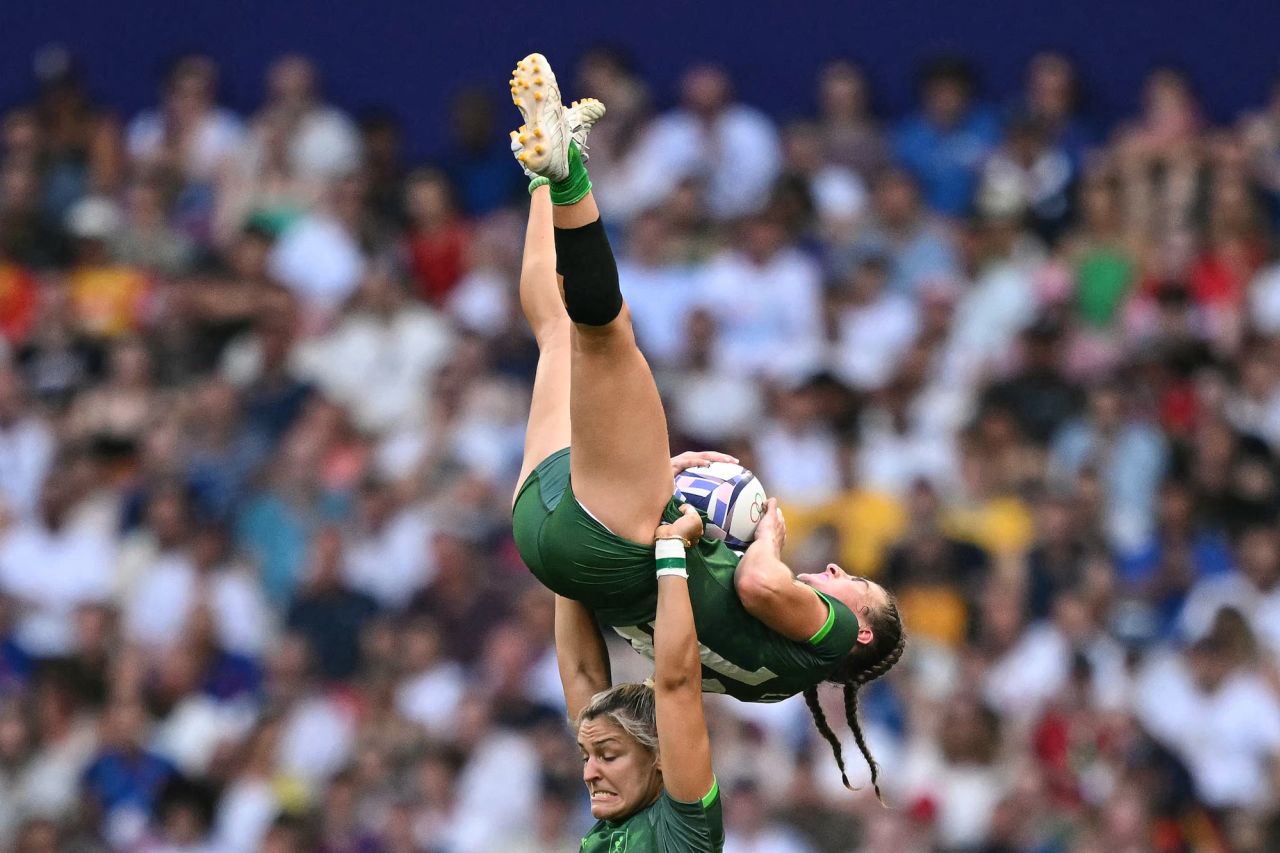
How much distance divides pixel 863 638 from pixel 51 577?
576 cm

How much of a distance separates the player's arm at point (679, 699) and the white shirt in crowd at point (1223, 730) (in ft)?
13.4

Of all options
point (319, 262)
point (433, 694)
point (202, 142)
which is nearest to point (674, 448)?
point (433, 694)

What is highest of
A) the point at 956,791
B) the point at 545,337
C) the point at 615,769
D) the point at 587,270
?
the point at 545,337

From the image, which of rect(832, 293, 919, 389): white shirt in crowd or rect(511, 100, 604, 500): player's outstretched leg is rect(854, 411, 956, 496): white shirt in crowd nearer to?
rect(832, 293, 919, 389): white shirt in crowd

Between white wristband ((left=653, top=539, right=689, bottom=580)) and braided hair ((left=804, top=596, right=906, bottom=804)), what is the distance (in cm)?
61

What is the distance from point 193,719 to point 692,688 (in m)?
5.03

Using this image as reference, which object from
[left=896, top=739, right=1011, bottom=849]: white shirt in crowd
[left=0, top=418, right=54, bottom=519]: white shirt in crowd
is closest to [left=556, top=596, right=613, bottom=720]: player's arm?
[left=896, top=739, right=1011, bottom=849]: white shirt in crowd

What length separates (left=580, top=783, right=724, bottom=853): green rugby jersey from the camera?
498cm

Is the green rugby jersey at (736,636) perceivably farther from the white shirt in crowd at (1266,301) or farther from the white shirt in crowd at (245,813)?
the white shirt in crowd at (1266,301)

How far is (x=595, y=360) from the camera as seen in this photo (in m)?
5.09

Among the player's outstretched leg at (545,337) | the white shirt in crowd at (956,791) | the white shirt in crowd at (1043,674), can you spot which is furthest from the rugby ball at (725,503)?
the white shirt in crowd at (1043,674)

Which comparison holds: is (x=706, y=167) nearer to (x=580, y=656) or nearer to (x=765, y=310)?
(x=765, y=310)

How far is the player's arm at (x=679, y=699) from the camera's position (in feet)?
16.3

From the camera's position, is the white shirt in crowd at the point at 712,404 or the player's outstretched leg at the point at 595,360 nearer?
A: the player's outstretched leg at the point at 595,360
